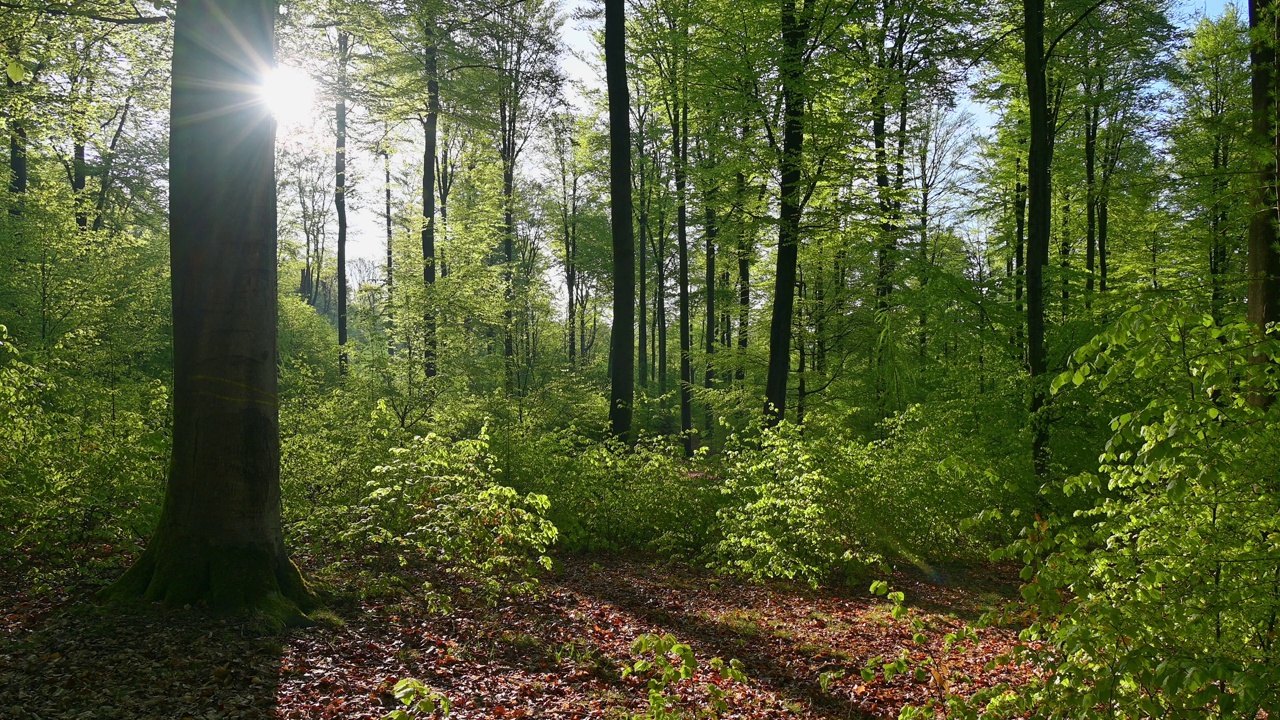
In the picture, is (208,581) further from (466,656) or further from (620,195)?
(620,195)

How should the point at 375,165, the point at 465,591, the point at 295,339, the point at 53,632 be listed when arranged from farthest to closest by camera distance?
the point at 295,339 < the point at 375,165 < the point at 465,591 < the point at 53,632

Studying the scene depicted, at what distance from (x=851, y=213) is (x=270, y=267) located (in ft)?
31.5

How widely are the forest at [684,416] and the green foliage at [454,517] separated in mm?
67

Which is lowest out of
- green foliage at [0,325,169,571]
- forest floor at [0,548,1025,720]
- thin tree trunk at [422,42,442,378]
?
forest floor at [0,548,1025,720]

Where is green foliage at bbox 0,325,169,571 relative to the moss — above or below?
above

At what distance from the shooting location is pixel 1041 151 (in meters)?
Result: 8.94

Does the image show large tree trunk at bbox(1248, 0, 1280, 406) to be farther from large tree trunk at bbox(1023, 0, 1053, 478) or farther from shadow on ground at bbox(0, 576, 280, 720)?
shadow on ground at bbox(0, 576, 280, 720)

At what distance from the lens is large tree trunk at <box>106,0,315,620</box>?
4.88 meters

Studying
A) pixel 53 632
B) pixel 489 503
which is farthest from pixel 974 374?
pixel 53 632

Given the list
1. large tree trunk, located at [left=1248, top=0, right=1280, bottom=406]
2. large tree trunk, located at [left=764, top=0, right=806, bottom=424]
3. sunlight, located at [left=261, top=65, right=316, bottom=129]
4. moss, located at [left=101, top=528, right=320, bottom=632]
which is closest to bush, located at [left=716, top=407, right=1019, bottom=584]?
large tree trunk, located at [left=764, top=0, right=806, bottom=424]

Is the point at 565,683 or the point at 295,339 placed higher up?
the point at 295,339

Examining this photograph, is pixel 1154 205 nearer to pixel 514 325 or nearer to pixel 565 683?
pixel 514 325

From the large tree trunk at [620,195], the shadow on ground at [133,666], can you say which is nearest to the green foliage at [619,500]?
the large tree trunk at [620,195]

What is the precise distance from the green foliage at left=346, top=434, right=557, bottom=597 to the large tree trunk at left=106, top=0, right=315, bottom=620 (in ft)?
2.69
